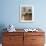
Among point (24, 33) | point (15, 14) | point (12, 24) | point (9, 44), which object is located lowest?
point (9, 44)

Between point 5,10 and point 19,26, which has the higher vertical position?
point 5,10

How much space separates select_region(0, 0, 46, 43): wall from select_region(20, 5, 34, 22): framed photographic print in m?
0.10

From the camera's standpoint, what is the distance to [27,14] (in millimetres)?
3980

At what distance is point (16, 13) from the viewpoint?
4004mm

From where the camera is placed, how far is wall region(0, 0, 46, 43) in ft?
13.1

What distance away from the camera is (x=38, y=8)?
400 centimetres

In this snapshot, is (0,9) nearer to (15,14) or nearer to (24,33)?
(15,14)

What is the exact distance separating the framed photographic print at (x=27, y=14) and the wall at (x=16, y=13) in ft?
0.34

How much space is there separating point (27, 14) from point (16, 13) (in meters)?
0.36

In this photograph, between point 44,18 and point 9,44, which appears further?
point 44,18

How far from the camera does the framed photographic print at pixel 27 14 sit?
397 centimetres

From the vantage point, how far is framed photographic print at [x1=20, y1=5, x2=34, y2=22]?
13.0 feet

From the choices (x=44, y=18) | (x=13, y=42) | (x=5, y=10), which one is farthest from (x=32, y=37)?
(x=5, y=10)

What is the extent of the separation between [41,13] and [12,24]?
1.02 metres
